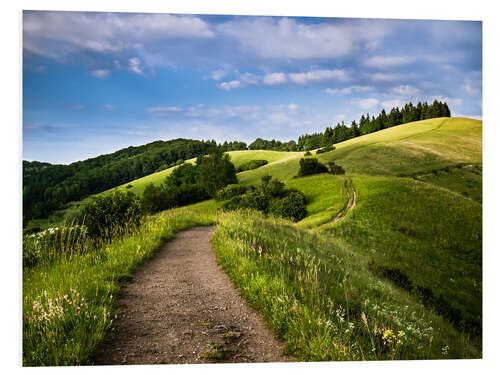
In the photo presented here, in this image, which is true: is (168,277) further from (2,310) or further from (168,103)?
(168,103)

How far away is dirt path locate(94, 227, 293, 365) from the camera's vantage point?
3.02 m

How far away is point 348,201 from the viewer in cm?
1373

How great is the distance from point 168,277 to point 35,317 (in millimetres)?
2170

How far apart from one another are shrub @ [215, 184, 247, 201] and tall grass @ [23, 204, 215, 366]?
560 centimetres

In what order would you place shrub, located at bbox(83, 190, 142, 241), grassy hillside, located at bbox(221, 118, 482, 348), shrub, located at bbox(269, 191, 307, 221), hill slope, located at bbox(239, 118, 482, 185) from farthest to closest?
hill slope, located at bbox(239, 118, 482, 185) < shrub, located at bbox(269, 191, 307, 221) < grassy hillside, located at bbox(221, 118, 482, 348) < shrub, located at bbox(83, 190, 142, 241)

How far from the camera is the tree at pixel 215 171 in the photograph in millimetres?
10652

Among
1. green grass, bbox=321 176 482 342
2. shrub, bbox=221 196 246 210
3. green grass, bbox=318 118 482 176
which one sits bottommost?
green grass, bbox=321 176 482 342

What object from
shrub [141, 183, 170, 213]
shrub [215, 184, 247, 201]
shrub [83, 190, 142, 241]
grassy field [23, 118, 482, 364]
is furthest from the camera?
shrub [215, 184, 247, 201]

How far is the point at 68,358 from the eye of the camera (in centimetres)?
284

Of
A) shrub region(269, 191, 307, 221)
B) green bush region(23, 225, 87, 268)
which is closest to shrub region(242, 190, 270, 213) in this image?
shrub region(269, 191, 307, 221)

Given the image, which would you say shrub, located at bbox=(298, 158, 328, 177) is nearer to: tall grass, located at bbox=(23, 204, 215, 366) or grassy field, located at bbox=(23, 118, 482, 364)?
grassy field, located at bbox=(23, 118, 482, 364)

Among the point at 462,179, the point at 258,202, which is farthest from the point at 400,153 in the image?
the point at 258,202

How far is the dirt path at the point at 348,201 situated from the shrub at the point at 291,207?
1.58 m

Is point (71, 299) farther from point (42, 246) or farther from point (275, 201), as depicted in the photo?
point (275, 201)
